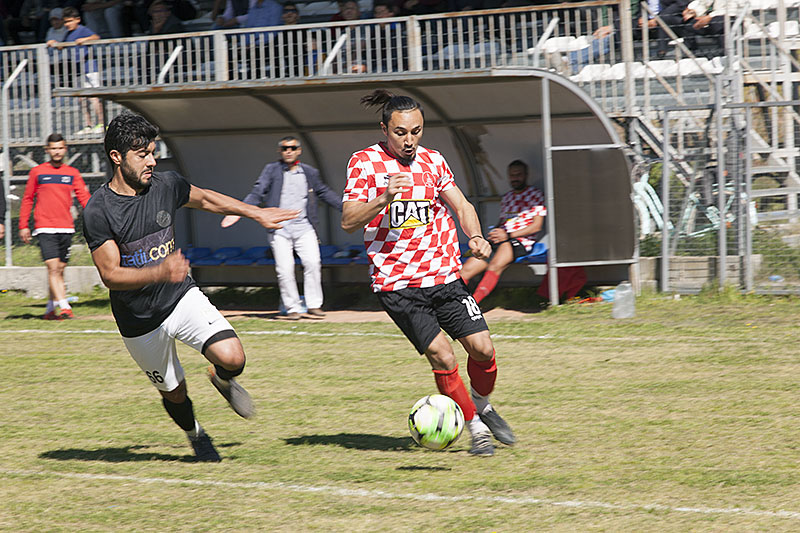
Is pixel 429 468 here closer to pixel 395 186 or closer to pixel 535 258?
pixel 395 186

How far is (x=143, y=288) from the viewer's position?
5500mm

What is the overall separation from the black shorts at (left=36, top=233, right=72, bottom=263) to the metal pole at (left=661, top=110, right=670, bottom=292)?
6.95m

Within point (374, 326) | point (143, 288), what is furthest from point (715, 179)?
point (143, 288)

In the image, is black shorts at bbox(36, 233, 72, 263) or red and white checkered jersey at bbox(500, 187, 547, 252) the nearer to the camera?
red and white checkered jersey at bbox(500, 187, 547, 252)

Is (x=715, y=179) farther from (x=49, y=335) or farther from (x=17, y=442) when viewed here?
(x=17, y=442)

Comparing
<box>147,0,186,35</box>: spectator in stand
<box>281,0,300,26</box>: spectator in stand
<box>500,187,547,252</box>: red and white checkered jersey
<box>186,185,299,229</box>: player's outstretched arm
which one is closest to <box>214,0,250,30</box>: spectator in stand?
<box>147,0,186,35</box>: spectator in stand

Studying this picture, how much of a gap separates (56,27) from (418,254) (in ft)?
47.3

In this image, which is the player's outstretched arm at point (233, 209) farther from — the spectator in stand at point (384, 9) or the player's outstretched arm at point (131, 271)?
the spectator in stand at point (384, 9)

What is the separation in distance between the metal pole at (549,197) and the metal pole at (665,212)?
4.44ft

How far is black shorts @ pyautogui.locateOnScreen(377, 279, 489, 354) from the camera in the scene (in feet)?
18.7

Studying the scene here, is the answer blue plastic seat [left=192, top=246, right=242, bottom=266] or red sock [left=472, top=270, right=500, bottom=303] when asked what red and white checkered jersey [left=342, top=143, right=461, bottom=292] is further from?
blue plastic seat [left=192, top=246, right=242, bottom=266]

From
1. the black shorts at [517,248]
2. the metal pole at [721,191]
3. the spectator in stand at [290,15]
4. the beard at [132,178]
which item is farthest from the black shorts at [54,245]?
the metal pole at [721,191]

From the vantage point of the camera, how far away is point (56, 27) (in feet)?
59.9

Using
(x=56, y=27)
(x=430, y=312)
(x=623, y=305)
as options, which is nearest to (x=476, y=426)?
(x=430, y=312)
